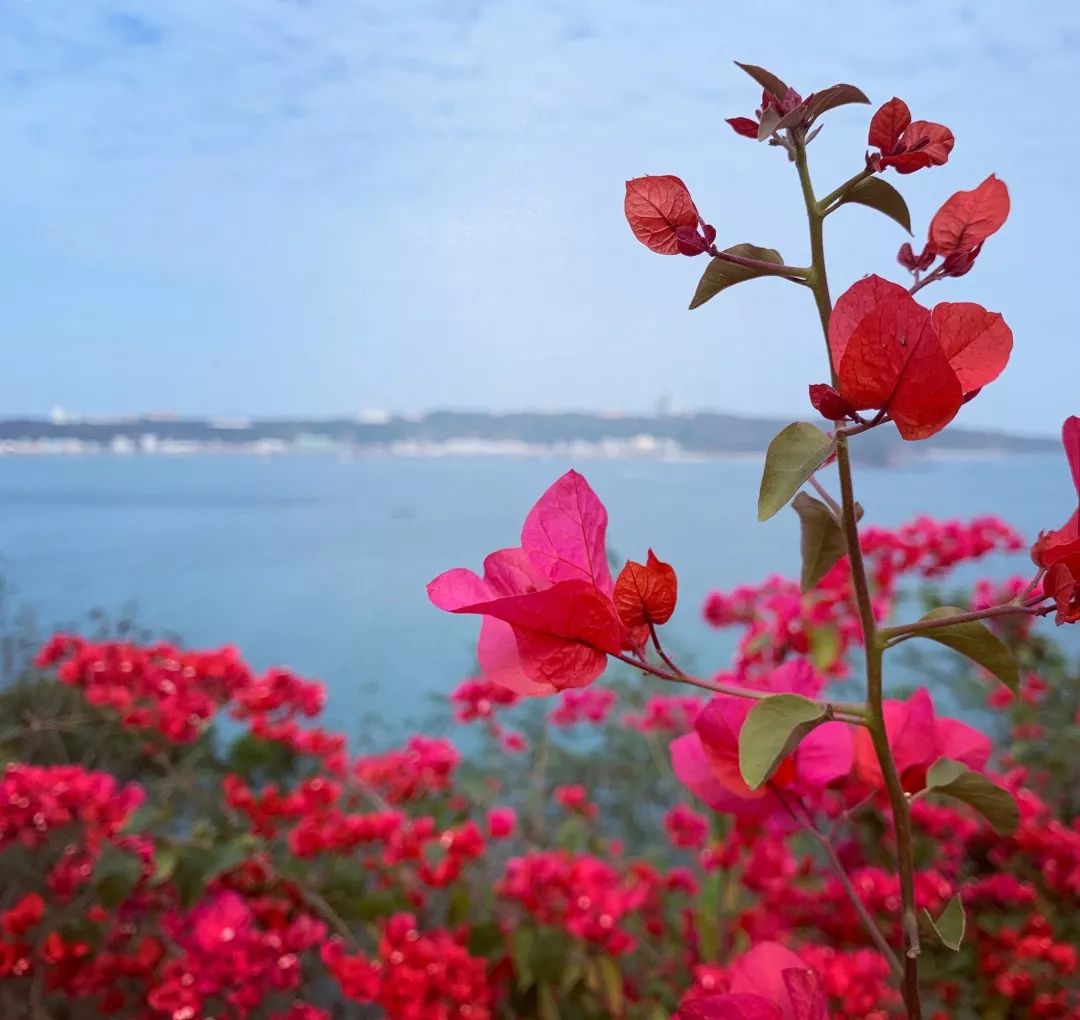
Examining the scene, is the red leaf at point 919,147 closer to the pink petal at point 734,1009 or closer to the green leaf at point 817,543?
the green leaf at point 817,543

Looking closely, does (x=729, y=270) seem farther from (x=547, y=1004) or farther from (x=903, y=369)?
(x=547, y=1004)

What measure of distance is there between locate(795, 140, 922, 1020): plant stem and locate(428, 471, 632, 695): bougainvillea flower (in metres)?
0.06

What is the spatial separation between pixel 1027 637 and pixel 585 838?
60cm

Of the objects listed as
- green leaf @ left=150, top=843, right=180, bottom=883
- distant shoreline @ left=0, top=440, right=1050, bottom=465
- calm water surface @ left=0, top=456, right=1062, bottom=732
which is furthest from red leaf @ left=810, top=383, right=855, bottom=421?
distant shoreline @ left=0, top=440, right=1050, bottom=465

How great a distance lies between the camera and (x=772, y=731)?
0.23 metres

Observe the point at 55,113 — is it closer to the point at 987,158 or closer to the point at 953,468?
the point at 987,158

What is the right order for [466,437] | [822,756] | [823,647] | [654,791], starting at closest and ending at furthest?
[822,756] < [823,647] < [654,791] < [466,437]

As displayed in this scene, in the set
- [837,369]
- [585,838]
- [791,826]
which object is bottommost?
[585,838]

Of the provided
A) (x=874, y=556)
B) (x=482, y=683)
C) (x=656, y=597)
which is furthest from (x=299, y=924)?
(x=874, y=556)

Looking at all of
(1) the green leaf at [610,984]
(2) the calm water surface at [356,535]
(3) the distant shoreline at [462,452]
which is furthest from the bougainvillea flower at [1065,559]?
(3) the distant shoreline at [462,452]

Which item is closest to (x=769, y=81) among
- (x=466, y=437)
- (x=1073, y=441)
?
(x=1073, y=441)

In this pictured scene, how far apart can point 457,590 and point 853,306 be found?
0.12 m

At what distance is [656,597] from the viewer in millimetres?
241

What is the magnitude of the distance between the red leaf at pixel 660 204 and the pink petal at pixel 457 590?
0.34 feet
